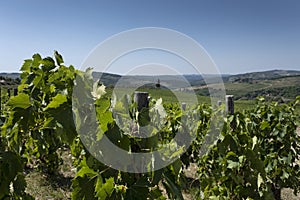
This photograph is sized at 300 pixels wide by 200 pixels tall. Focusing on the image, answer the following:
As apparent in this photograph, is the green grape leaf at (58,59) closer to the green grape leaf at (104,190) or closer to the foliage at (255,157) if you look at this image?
the green grape leaf at (104,190)

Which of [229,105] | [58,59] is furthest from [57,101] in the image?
[229,105]

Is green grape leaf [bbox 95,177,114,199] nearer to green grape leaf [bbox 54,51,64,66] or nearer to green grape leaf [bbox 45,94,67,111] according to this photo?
green grape leaf [bbox 45,94,67,111]

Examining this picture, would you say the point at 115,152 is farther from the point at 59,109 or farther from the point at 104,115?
the point at 59,109

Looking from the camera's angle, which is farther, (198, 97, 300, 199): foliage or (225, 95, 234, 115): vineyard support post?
(225, 95, 234, 115): vineyard support post

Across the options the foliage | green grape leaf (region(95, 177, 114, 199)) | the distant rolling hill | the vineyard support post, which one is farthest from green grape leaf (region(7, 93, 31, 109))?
the vineyard support post

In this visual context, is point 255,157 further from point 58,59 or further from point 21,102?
point 21,102

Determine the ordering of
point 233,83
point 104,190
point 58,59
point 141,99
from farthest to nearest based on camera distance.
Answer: point 233,83 < point 141,99 < point 58,59 < point 104,190

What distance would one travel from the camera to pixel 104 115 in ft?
4.63

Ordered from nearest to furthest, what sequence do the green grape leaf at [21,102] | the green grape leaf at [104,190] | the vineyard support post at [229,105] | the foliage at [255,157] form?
the green grape leaf at [104,190] → the green grape leaf at [21,102] → the foliage at [255,157] → the vineyard support post at [229,105]

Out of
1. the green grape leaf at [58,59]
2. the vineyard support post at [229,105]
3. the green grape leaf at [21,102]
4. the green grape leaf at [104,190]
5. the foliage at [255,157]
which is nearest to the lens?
the green grape leaf at [104,190]

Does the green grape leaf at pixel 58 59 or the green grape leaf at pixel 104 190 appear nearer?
the green grape leaf at pixel 104 190

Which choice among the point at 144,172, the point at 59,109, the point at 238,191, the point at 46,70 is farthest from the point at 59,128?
the point at 238,191

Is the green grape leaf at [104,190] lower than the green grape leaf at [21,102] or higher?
lower

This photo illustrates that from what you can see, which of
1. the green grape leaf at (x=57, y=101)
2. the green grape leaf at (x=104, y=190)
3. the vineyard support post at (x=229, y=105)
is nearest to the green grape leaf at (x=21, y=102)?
the green grape leaf at (x=57, y=101)
